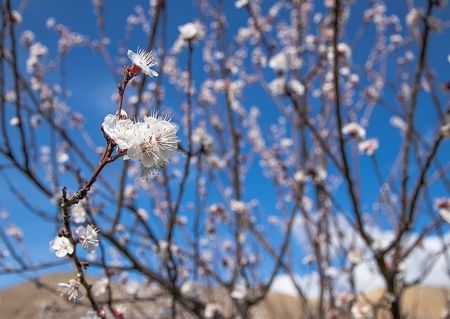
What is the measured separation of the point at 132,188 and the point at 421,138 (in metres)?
2.64

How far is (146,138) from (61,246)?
0.42 meters

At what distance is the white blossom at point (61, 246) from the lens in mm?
1283

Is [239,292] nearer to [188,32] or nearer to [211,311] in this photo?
[211,311]

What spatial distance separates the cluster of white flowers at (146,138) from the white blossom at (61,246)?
1.04ft

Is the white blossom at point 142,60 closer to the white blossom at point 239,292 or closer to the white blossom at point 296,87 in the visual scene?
the white blossom at point 296,87

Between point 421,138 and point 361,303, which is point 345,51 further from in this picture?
point 361,303

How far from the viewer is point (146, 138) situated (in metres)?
1.10

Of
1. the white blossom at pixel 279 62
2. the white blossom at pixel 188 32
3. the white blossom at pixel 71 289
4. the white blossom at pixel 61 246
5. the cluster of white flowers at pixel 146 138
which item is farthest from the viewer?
the white blossom at pixel 279 62

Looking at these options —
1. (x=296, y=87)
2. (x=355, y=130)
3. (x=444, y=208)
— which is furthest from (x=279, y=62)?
(x=444, y=208)

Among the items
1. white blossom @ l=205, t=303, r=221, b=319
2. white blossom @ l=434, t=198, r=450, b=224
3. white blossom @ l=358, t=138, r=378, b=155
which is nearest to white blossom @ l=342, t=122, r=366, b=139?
white blossom @ l=358, t=138, r=378, b=155

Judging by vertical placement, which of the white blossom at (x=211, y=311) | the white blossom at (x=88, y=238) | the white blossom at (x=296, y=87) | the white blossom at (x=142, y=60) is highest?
the white blossom at (x=296, y=87)

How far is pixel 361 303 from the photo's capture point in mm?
3982

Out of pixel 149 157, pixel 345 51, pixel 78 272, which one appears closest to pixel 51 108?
pixel 345 51

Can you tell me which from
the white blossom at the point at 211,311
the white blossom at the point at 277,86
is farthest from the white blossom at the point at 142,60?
the white blossom at the point at 211,311
